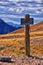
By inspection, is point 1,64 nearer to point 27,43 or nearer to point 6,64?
point 6,64

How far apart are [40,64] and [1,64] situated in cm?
129

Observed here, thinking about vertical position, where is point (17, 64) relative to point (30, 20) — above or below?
below

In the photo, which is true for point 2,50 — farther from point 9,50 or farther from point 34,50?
point 34,50

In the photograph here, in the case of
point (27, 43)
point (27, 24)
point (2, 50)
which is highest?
point (27, 24)

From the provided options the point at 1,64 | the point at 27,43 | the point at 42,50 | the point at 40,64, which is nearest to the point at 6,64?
the point at 1,64

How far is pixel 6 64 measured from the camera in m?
8.91

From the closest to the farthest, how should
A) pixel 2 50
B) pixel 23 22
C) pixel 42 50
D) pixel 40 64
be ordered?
pixel 40 64
pixel 23 22
pixel 42 50
pixel 2 50

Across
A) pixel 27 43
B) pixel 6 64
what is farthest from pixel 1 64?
pixel 27 43

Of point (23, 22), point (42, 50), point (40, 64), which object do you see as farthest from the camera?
point (42, 50)

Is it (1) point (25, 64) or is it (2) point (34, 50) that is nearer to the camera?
(1) point (25, 64)

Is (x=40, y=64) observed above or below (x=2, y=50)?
above

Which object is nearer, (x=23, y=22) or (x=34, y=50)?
(x=23, y=22)

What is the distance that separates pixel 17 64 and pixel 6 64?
0.38 metres

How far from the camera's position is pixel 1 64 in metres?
8.81
